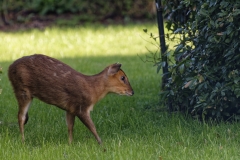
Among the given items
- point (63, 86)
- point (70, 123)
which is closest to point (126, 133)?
point (70, 123)

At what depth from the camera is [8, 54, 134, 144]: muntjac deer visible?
22.9 feet

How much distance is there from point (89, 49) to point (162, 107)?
622cm

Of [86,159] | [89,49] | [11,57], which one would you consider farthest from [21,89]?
[89,49]

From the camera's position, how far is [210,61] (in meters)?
7.41

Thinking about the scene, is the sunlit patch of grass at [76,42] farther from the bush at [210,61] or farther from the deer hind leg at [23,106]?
the bush at [210,61]

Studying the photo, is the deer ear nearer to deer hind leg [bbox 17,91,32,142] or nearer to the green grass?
the green grass

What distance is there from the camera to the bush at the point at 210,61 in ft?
22.6

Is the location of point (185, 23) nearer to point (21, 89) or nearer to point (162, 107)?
point (162, 107)

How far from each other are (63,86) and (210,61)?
5.78ft

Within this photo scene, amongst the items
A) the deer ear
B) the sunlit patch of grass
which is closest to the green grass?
the deer ear

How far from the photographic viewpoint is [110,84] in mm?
7219

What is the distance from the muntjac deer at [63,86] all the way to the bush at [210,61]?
29.1 inches

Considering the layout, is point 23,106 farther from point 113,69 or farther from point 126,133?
point 126,133

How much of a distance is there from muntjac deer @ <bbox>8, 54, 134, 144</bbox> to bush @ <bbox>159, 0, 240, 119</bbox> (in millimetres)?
740
